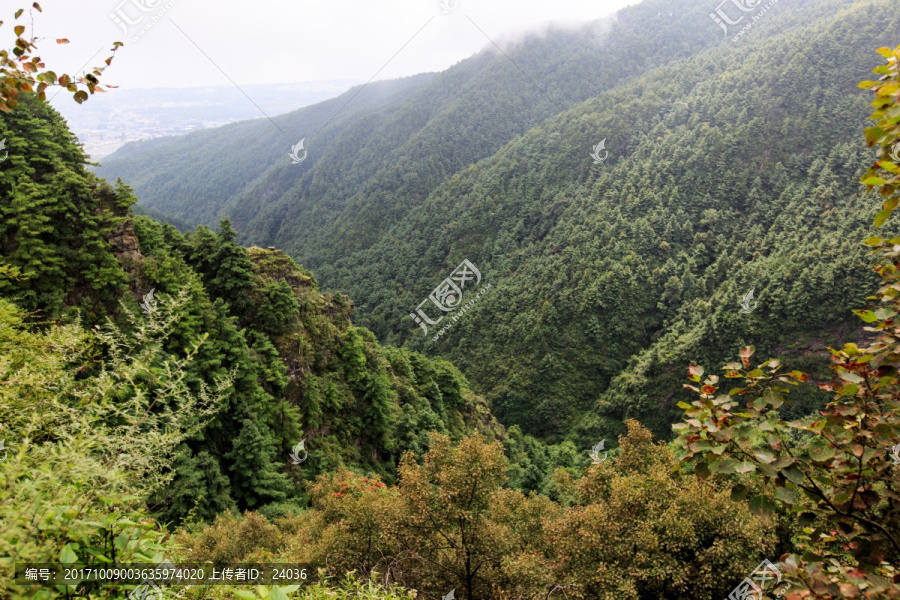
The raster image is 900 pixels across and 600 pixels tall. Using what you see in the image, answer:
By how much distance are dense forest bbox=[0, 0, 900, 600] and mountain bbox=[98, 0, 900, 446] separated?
659mm

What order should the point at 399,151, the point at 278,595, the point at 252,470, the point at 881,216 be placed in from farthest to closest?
the point at 399,151, the point at 252,470, the point at 881,216, the point at 278,595

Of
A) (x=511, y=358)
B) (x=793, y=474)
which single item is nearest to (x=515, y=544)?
(x=793, y=474)

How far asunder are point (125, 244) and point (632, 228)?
88.4 metres

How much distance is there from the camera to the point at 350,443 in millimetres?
31234

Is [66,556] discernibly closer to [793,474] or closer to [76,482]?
[76,482]

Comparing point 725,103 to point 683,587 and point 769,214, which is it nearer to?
point 769,214

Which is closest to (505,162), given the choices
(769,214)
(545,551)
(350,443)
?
(769,214)

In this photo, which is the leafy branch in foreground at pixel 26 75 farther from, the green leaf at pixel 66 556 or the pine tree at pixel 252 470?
the pine tree at pixel 252 470

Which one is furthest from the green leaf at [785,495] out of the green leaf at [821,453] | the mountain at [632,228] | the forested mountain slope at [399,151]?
the forested mountain slope at [399,151]

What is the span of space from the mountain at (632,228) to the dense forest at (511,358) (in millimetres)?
659

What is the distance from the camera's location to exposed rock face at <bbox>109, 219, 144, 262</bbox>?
21.4 meters

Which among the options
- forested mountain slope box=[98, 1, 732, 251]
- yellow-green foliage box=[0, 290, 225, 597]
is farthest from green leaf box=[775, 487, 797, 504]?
forested mountain slope box=[98, 1, 732, 251]

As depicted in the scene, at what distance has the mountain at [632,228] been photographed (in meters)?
67.8

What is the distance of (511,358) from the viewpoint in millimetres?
80125
